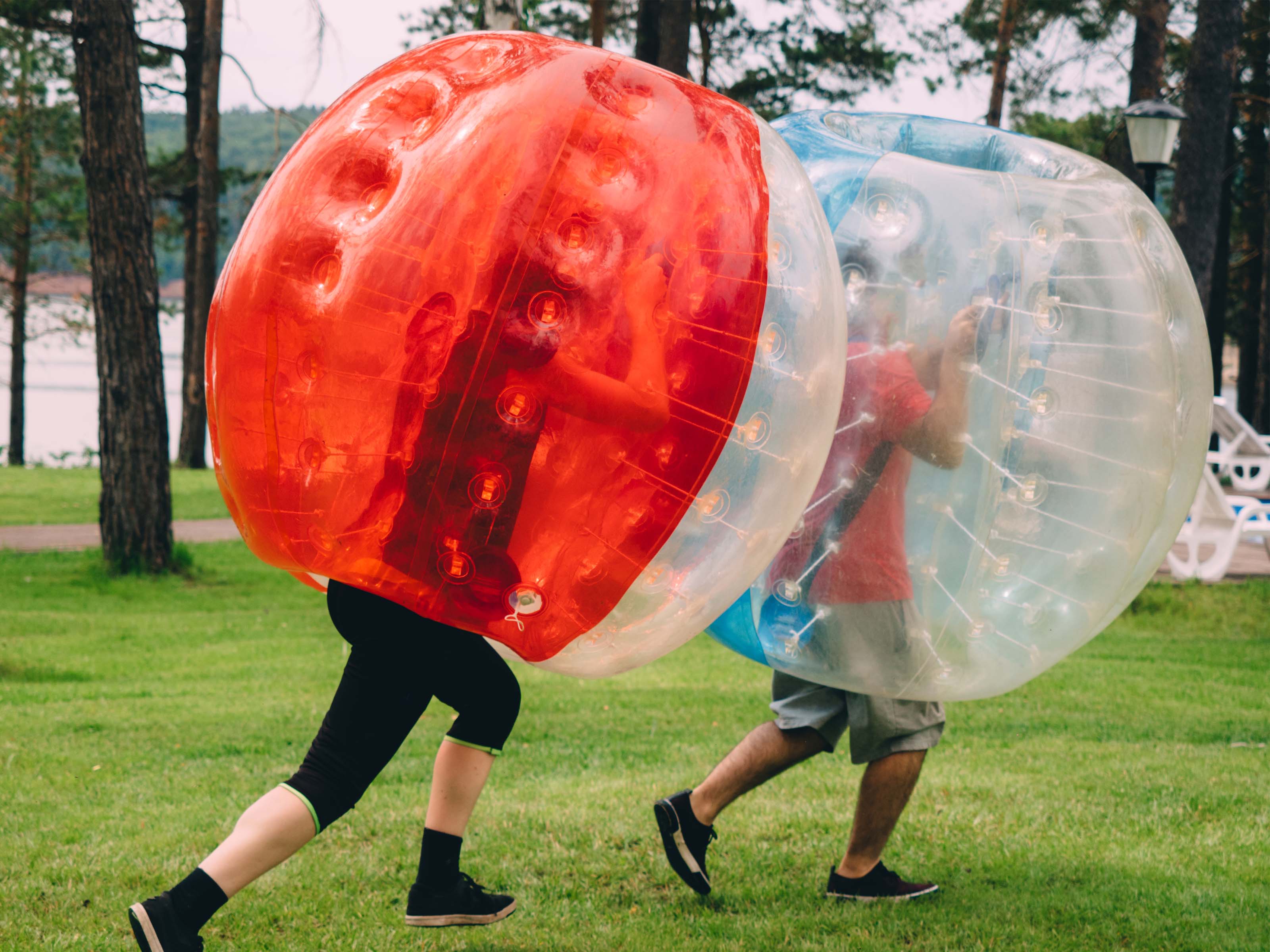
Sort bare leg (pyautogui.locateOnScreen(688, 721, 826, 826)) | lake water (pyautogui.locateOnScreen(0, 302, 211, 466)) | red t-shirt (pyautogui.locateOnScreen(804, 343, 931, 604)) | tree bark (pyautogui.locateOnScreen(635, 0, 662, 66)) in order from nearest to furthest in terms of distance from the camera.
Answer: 1. red t-shirt (pyautogui.locateOnScreen(804, 343, 931, 604))
2. bare leg (pyautogui.locateOnScreen(688, 721, 826, 826))
3. tree bark (pyautogui.locateOnScreen(635, 0, 662, 66))
4. lake water (pyautogui.locateOnScreen(0, 302, 211, 466))

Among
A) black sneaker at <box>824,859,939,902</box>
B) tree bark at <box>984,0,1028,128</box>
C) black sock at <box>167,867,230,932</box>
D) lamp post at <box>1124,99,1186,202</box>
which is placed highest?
tree bark at <box>984,0,1028,128</box>

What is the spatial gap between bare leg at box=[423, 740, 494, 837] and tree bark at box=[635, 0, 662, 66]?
12429mm

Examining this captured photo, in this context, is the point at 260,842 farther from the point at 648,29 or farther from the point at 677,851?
the point at 648,29

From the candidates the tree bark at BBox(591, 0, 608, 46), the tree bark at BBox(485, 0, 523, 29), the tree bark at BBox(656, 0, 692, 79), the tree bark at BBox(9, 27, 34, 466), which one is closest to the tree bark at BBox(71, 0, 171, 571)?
the tree bark at BBox(485, 0, 523, 29)

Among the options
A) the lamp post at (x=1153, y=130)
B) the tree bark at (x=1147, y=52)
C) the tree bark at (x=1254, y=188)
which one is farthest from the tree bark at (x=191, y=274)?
the tree bark at (x=1254, y=188)

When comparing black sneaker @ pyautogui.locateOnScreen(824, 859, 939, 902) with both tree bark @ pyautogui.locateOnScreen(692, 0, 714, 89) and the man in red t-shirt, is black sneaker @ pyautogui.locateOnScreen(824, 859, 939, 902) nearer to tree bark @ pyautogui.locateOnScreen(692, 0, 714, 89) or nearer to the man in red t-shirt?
the man in red t-shirt

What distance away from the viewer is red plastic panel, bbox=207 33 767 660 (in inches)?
94.6

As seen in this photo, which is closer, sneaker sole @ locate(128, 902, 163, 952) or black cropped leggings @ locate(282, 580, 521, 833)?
sneaker sole @ locate(128, 902, 163, 952)

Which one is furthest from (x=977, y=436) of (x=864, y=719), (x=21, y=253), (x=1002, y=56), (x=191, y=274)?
(x=21, y=253)

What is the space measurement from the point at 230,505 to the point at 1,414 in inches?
2766

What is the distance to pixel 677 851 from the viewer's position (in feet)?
12.3

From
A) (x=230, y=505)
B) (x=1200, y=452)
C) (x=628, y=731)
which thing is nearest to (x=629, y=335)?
(x=230, y=505)

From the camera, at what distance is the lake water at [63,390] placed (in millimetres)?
32062

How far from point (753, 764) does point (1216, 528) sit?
852 cm
